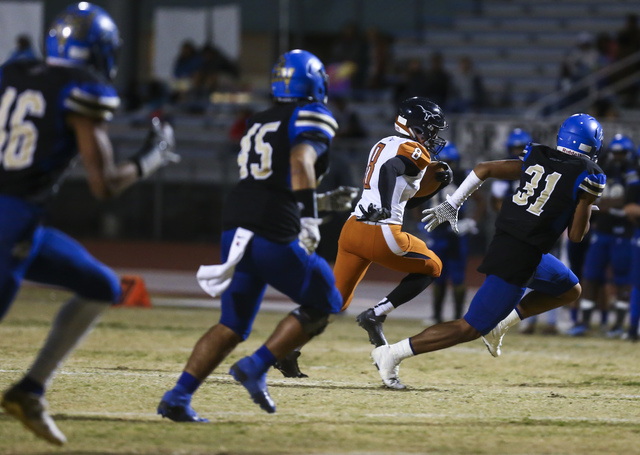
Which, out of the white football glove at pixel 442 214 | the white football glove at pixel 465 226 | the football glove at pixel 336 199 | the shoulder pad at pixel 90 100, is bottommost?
the white football glove at pixel 465 226

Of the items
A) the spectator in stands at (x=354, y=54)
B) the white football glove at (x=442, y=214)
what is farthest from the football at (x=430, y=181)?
the spectator in stands at (x=354, y=54)

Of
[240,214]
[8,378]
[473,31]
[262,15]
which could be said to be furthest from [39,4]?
[240,214]

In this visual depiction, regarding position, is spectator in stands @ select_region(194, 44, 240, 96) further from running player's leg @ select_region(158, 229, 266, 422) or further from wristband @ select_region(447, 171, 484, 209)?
running player's leg @ select_region(158, 229, 266, 422)

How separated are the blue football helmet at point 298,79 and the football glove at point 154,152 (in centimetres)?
71

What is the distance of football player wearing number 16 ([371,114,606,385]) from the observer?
6.24 metres

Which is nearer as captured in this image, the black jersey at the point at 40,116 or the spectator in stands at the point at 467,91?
the black jersey at the point at 40,116

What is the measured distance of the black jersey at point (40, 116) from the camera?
432 cm

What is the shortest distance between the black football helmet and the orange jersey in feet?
0.21

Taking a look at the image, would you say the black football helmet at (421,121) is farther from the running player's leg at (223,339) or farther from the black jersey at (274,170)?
the running player's leg at (223,339)

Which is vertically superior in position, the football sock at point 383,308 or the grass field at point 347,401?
the football sock at point 383,308

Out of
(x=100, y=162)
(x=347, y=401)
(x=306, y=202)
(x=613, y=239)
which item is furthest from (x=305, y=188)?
(x=613, y=239)

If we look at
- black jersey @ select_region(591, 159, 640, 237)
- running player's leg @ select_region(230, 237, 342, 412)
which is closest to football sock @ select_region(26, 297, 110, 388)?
running player's leg @ select_region(230, 237, 342, 412)

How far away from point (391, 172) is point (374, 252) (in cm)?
55

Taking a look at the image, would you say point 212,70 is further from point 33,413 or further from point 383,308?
point 33,413
